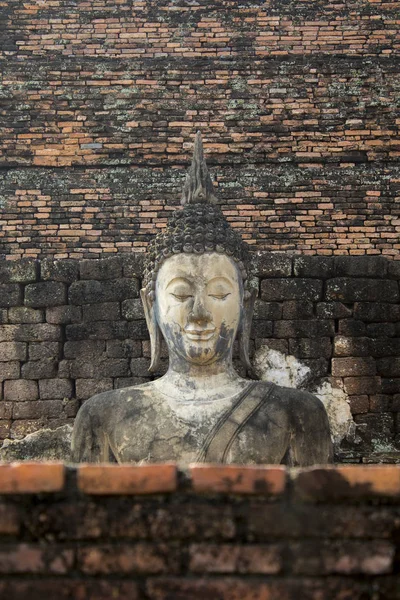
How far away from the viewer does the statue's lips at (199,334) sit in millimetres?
5512

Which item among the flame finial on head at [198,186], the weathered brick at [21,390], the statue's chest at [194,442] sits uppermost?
the flame finial on head at [198,186]

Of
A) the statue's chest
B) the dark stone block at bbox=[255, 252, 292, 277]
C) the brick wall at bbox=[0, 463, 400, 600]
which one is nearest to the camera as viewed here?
the brick wall at bbox=[0, 463, 400, 600]

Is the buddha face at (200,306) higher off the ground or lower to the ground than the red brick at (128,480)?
higher

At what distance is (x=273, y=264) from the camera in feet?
32.4

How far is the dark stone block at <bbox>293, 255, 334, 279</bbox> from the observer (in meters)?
9.88

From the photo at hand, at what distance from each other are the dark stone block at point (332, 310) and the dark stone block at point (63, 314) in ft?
7.35

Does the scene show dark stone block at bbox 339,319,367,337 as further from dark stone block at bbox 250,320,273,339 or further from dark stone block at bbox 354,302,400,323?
dark stone block at bbox 250,320,273,339

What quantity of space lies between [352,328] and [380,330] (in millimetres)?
273

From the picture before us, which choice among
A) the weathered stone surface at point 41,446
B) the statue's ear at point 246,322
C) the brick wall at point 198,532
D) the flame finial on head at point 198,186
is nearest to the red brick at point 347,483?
the brick wall at point 198,532

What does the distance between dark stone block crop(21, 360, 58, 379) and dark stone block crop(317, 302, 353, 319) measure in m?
2.51

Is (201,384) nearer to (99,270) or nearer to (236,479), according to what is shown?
(236,479)

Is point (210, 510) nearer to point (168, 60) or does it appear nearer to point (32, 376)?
point (32, 376)

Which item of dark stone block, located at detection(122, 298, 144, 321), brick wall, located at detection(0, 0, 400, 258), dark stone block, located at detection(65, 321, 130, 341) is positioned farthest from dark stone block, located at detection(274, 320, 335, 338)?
brick wall, located at detection(0, 0, 400, 258)

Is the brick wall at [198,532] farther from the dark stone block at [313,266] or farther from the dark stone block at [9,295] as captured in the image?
the dark stone block at [9,295]
